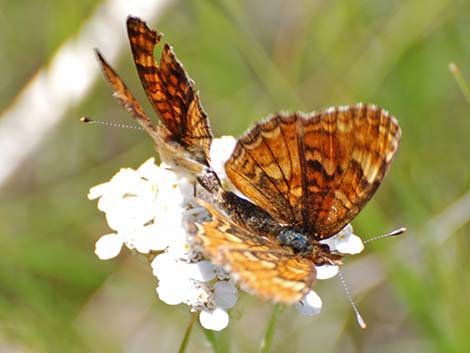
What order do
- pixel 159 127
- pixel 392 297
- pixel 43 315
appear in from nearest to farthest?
pixel 159 127
pixel 43 315
pixel 392 297

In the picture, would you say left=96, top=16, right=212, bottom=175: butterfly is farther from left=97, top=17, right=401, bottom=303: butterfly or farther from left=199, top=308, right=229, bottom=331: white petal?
left=199, top=308, right=229, bottom=331: white petal

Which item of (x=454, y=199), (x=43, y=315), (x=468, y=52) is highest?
(x=43, y=315)

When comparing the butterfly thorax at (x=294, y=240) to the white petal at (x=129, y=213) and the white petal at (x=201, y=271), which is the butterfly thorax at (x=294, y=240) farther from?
the white petal at (x=129, y=213)

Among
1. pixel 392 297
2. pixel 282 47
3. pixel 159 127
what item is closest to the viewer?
pixel 159 127

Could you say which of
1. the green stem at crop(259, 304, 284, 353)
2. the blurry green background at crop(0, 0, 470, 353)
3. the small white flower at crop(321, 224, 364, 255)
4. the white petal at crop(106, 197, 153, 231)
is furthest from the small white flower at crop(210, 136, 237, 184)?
the blurry green background at crop(0, 0, 470, 353)

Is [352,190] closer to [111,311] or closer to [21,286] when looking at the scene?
[21,286]

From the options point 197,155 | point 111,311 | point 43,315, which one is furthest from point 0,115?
point 197,155
